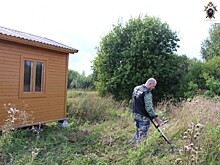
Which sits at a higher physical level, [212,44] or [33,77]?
[212,44]

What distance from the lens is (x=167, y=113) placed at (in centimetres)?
862

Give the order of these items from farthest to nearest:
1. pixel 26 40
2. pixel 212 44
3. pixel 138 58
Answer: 1. pixel 212 44
2. pixel 138 58
3. pixel 26 40

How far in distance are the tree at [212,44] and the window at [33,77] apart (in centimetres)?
1719

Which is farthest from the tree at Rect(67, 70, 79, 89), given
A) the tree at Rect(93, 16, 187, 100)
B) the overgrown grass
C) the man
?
the man

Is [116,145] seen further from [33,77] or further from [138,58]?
[138,58]

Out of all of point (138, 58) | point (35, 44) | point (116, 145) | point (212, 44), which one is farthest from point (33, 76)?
point (212, 44)

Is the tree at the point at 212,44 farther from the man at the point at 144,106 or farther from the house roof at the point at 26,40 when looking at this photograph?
the man at the point at 144,106

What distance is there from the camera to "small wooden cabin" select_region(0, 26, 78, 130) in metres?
6.36

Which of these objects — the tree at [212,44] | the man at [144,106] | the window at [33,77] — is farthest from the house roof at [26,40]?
the tree at [212,44]

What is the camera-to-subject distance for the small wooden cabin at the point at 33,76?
20.9 feet

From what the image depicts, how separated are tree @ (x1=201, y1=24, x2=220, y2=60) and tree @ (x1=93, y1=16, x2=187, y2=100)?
8.63 metres

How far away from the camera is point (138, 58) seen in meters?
13.8

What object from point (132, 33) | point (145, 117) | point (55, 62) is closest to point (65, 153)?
point (145, 117)

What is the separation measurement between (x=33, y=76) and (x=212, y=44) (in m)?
22.4
